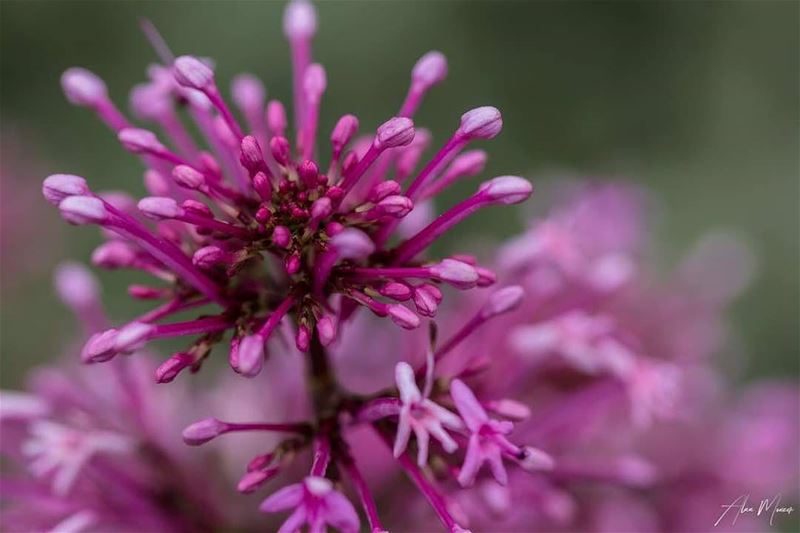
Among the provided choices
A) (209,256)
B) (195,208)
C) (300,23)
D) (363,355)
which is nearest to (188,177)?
(195,208)

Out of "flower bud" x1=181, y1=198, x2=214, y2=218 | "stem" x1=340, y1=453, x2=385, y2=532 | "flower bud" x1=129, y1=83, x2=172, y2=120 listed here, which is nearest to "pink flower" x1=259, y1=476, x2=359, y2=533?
"stem" x1=340, y1=453, x2=385, y2=532

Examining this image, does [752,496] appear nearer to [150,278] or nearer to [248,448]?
[248,448]

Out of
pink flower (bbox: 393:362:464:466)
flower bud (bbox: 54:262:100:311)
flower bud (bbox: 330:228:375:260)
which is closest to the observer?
flower bud (bbox: 330:228:375:260)

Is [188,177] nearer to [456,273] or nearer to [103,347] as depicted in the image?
[103,347]

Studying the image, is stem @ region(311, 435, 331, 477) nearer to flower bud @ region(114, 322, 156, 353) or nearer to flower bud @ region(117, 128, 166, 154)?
flower bud @ region(114, 322, 156, 353)

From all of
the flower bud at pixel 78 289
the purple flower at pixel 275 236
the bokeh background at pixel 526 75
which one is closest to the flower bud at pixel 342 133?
the purple flower at pixel 275 236

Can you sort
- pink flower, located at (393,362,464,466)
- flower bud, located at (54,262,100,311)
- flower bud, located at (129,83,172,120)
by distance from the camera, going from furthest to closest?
flower bud, located at (54,262,100,311)
flower bud, located at (129,83,172,120)
pink flower, located at (393,362,464,466)

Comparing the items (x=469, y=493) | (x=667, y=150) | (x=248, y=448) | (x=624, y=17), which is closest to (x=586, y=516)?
(x=469, y=493)
